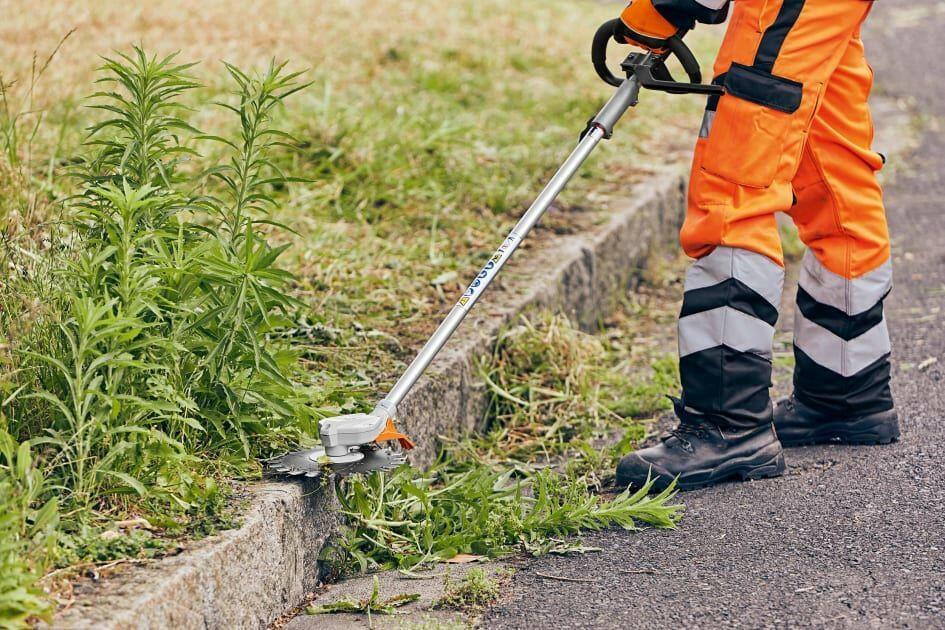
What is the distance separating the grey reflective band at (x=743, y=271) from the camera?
10.2ft

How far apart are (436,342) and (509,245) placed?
0.34 meters

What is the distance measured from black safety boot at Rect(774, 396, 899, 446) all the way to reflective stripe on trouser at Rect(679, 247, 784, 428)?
0.29m

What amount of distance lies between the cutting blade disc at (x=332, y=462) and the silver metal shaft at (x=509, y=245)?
115mm

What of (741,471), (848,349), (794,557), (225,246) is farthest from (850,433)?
(225,246)

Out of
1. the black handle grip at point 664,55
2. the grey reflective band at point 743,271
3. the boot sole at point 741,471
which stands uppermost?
the black handle grip at point 664,55

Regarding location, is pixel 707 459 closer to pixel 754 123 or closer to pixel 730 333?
pixel 730 333

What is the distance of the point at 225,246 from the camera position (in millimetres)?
2756

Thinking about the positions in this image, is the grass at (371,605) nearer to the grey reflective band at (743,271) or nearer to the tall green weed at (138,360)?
the tall green weed at (138,360)

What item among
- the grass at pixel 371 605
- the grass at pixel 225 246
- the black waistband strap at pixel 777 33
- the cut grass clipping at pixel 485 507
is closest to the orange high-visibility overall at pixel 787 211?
the black waistband strap at pixel 777 33

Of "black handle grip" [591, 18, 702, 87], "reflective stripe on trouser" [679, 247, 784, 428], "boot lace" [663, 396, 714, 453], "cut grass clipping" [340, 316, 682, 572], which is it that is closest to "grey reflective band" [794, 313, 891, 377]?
"reflective stripe on trouser" [679, 247, 784, 428]

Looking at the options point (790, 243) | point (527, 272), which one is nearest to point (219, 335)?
point (527, 272)

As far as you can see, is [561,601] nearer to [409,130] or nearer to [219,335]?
[219,335]

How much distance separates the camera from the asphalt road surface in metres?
2.50

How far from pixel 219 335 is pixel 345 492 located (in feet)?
1.60
